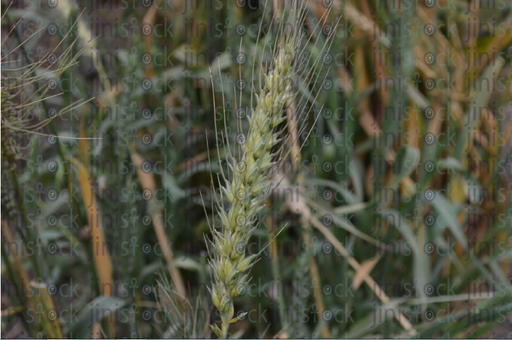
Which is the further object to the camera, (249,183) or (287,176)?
(287,176)

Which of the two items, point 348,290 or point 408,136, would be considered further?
point 408,136

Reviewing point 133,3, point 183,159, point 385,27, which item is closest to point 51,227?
point 183,159

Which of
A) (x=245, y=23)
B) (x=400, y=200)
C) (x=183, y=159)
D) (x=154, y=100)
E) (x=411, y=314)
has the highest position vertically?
(x=245, y=23)

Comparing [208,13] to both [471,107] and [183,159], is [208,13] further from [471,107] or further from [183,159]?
[471,107]

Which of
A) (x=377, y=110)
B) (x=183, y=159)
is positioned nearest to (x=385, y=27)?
(x=377, y=110)

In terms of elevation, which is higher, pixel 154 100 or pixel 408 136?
pixel 154 100

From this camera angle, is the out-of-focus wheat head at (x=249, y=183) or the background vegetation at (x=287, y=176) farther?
the background vegetation at (x=287, y=176)

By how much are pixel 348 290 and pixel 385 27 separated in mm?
461

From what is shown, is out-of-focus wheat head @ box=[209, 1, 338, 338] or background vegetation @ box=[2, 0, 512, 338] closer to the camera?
out-of-focus wheat head @ box=[209, 1, 338, 338]

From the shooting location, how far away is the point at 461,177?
27.1 inches

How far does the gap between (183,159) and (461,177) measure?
515 millimetres

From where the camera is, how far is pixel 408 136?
2.30 feet

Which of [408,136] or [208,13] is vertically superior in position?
[208,13]

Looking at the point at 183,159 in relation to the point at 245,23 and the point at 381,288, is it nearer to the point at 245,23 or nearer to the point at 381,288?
the point at 245,23
